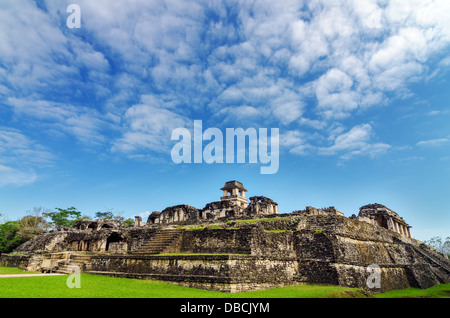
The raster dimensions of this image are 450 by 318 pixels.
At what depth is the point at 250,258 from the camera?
1134cm

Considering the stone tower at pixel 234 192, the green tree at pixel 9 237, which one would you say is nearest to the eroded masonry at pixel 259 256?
the green tree at pixel 9 237

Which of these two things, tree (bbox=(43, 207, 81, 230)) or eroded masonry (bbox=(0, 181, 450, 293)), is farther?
tree (bbox=(43, 207, 81, 230))

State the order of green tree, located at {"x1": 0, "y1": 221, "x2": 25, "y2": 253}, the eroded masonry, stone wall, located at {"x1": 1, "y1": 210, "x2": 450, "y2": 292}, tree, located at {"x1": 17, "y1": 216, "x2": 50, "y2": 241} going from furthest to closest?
tree, located at {"x1": 17, "y1": 216, "x2": 50, "y2": 241} → green tree, located at {"x1": 0, "y1": 221, "x2": 25, "y2": 253} → the eroded masonry → stone wall, located at {"x1": 1, "y1": 210, "x2": 450, "y2": 292}

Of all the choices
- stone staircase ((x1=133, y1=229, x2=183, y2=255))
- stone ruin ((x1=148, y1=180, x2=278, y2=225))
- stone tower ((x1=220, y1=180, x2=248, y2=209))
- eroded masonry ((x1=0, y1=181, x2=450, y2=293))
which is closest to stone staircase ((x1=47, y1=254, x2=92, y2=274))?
eroded masonry ((x1=0, y1=181, x2=450, y2=293))

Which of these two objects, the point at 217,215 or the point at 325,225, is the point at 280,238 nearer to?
the point at 325,225

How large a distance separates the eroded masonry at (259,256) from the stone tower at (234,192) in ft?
50.4

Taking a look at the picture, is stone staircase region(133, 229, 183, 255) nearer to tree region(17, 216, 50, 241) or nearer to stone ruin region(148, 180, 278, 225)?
stone ruin region(148, 180, 278, 225)

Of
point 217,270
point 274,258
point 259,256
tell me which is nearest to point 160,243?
point 217,270

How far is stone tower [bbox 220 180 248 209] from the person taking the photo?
35938 mm

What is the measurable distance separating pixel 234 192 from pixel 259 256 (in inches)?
983

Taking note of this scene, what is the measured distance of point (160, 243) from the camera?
1562cm

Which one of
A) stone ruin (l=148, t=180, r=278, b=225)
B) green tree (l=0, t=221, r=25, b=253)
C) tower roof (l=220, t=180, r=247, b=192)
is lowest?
green tree (l=0, t=221, r=25, b=253)

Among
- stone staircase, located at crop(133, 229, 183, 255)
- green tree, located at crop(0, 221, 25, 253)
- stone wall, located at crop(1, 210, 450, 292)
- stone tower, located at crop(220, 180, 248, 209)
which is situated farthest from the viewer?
stone tower, located at crop(220, 180, 248, 209)
